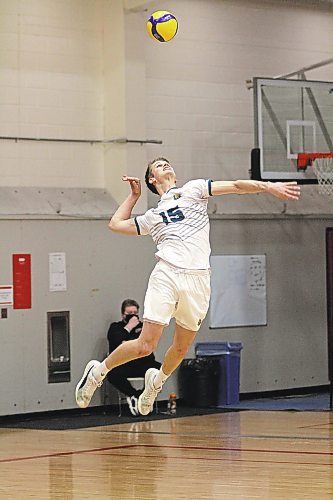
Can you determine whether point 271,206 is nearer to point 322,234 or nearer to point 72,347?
point 322,234

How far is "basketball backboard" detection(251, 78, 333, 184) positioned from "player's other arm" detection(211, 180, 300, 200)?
20.3 ft

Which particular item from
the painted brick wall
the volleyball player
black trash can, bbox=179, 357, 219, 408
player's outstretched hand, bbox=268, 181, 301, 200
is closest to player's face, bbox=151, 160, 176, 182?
the volleyball player

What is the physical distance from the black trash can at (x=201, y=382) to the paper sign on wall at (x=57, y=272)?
2525mm

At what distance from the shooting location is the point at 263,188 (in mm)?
9445

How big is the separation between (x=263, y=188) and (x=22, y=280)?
720cm

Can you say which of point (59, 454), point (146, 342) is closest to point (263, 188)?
point (146, 342)

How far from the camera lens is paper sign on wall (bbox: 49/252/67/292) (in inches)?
639

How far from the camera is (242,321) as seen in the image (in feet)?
59.3

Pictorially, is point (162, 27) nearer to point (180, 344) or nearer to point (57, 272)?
point (180, 344)

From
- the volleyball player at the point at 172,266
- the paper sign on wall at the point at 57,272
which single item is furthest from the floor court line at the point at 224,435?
the paper sign on wall at the point at 57,272

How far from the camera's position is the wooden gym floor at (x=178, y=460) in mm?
8742

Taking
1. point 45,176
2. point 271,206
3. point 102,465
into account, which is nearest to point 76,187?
point 45,176

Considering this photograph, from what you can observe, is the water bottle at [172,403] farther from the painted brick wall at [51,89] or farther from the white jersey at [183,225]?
the white jersey at [183,225]

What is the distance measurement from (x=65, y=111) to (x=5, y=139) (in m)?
1.14
